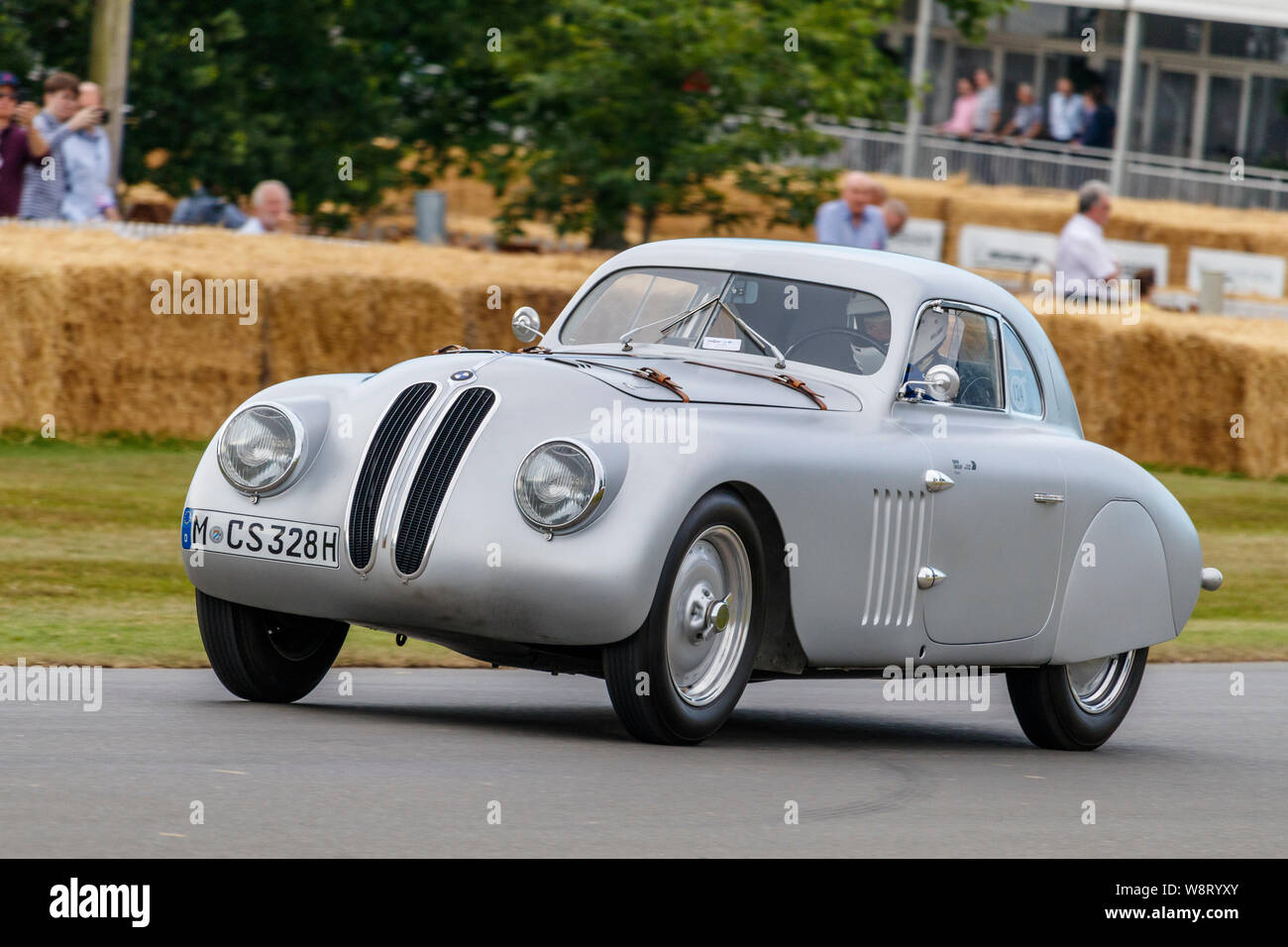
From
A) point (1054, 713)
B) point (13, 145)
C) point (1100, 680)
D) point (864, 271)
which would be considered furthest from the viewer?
point (13, 145)

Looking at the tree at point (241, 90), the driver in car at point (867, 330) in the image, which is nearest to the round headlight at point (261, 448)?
the driver in car at point (867, 330)

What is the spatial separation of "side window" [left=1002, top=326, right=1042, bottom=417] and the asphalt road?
123 centimetres

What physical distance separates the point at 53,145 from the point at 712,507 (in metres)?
10.1

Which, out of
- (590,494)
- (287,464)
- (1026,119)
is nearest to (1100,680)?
(590,494)

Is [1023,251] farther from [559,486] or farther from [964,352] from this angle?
[559,486]

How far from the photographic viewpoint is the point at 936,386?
7.82 m

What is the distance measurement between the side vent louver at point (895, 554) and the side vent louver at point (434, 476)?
1363mm

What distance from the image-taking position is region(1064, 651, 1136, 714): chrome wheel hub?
27.5ft

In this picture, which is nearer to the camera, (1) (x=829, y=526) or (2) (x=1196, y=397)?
(1) (x=829, y=526)

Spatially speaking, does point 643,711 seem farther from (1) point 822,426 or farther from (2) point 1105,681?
(2) point 1105,681

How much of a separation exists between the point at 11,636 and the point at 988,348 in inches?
154

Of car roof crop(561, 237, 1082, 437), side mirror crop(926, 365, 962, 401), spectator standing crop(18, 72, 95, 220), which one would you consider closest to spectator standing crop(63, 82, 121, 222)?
spectator standing crop(18, 72, 95, 220)
